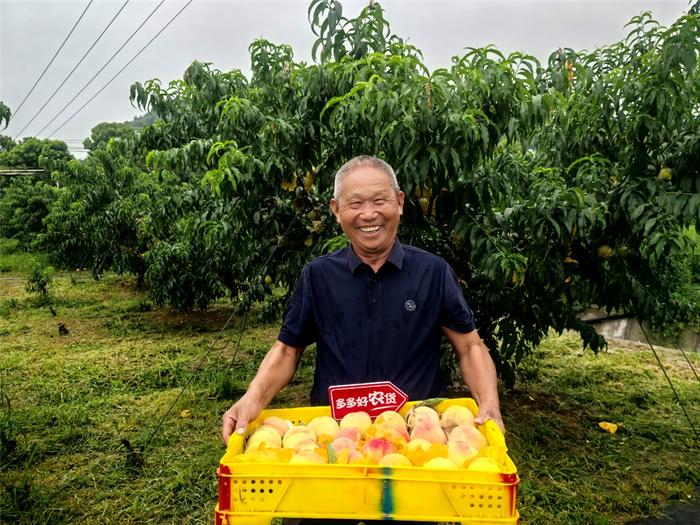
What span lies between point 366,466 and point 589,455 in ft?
10.7

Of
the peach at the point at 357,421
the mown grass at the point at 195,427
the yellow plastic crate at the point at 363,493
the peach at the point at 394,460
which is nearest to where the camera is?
the yellow plastic crate at the point at 363,493

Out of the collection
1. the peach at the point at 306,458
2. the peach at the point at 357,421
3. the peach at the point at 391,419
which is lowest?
the peach at the point at 357,421

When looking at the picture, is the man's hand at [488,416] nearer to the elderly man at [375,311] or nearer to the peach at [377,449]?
the elderly man at [375,311]

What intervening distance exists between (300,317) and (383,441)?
0.61m

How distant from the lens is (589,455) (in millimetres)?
3943

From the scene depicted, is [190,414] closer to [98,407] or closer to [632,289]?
[98,407]

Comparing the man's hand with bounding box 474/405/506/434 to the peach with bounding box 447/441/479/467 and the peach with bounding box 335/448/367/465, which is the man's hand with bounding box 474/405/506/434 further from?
the peach with bounding box 335/448/367/465

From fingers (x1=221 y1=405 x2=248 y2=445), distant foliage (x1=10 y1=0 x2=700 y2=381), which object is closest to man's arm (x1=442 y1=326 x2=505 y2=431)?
fingers (x1=221 y1=405 x2=248 y2=445)

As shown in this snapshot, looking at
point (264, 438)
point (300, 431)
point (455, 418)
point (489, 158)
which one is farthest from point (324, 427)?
point (489, 158)

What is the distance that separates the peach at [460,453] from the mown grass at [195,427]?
2051 millimetres

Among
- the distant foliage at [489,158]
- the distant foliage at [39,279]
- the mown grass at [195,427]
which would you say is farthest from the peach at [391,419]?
the distant foliage at [39,279]

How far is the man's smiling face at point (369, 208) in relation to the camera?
1822mm

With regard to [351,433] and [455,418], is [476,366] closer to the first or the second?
[455,418]

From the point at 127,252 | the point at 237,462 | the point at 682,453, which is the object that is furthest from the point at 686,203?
the point at 127,252
